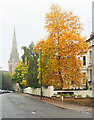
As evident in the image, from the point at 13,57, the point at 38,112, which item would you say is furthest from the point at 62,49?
the point at 13,57

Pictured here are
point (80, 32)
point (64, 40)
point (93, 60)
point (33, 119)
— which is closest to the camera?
point (33, 119)

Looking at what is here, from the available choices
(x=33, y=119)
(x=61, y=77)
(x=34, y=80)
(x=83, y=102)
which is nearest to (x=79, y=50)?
(x=61, y=77)

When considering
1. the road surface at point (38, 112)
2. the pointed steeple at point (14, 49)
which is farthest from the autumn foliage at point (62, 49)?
the pointed steeple at point (14, 49)

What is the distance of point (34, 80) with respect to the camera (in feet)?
153

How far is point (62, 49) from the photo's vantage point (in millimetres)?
32375

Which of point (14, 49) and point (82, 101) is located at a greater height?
point (14, 49)

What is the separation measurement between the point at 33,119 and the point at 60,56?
21.1 metres

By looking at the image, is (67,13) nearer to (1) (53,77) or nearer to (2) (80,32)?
(2) (80,32)

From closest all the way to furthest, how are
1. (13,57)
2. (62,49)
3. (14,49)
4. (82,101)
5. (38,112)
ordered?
1. (38,112)
2. (82,101)
3. (62,49)
4. (14,49)
5. (13,57)

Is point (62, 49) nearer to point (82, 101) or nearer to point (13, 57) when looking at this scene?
point (82, 101)

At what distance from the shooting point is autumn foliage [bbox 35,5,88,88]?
32.2m

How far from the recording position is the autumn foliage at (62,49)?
32.2 meters

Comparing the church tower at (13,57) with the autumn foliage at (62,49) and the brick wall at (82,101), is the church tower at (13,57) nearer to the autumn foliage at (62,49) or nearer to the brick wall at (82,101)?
the autumn foliage at (62,49)

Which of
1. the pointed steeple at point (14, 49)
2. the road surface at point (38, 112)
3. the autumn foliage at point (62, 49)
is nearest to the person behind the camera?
the road surface at point (38, 112)
